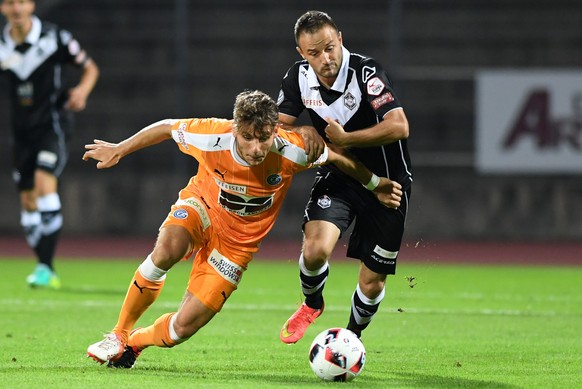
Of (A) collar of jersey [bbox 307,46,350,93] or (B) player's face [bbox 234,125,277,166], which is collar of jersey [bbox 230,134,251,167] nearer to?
(B) player's face [bbox 234,125,277,166]

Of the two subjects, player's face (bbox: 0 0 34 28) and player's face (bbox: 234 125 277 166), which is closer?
player's face (bbox: 234 125 277 166)

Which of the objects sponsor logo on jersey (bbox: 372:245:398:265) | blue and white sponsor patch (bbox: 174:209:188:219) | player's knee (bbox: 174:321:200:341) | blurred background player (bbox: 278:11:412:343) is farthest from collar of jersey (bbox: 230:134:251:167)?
sponsor logo on jersey (bbox: 372:245:398:265)

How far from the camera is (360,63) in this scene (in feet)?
22.0

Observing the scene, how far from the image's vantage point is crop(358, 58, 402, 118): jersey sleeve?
→ 6527 millimetres

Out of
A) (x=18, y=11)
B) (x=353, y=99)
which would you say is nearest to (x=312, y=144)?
(x=353, y=99)

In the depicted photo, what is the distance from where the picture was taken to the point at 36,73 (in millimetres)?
11055

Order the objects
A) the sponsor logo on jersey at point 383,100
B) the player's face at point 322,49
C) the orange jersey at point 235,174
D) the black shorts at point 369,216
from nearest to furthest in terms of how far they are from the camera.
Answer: the orange jersey at point 235,174
the player's face at point 322,49
the sponsor logo on jersey at point 383,100
the black shorts at point 369,216

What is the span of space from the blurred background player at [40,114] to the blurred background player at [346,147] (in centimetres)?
443

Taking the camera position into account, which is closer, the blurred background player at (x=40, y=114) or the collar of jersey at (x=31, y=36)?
the blurred background player at (x=40, y=114)

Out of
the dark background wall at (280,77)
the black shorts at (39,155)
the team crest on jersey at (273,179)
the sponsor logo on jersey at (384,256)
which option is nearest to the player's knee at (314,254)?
the sponsor logo on jersey at (384,256)

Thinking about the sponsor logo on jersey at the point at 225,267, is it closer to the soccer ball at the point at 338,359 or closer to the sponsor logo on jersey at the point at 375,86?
the soccer ball at the point at 338,359

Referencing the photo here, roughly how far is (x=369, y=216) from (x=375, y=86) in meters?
0.80

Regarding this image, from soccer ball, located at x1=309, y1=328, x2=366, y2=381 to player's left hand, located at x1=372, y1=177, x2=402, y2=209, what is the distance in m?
0.98

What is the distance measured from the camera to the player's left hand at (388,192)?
665 centimetres
